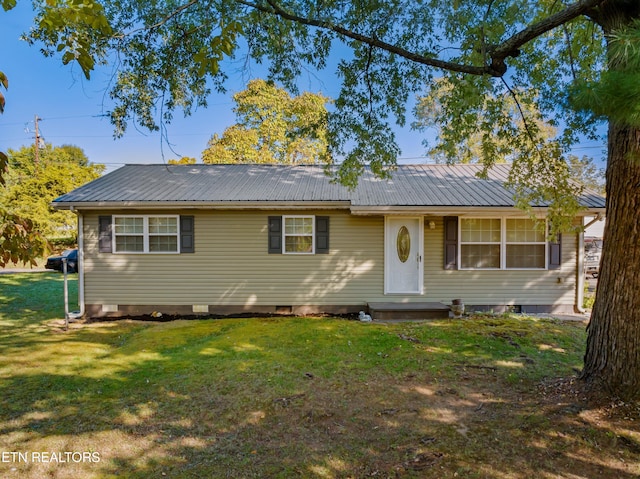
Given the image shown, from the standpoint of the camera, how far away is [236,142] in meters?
18.8

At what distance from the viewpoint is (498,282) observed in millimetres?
8062

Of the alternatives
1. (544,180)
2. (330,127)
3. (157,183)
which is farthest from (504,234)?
(157,183)

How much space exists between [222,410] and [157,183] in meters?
7.02

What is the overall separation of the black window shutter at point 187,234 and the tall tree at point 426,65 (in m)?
3.01

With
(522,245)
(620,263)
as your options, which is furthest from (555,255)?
(620,263)

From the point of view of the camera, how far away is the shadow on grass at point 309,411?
2740 millimetres

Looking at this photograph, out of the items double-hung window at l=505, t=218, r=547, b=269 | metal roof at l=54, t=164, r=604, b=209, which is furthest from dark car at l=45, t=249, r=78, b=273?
double-hung window at l=505, t=218, r=547, b=269

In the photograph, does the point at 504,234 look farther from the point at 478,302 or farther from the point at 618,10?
the point at 618,10

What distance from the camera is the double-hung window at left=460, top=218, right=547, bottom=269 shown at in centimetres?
806

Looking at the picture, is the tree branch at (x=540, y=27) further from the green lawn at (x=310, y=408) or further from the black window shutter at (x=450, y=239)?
the black window shutter at (x=450, y=239)

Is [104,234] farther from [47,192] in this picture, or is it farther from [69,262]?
[47,192]

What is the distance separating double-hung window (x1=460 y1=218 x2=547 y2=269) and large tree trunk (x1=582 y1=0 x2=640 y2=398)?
4.52 m

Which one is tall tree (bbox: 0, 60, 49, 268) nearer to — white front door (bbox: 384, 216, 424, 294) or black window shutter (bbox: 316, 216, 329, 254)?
black window shutter (bbox: 316, 216, 329, 254)

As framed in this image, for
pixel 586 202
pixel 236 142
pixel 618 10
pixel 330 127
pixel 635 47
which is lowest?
pixel 586 202
